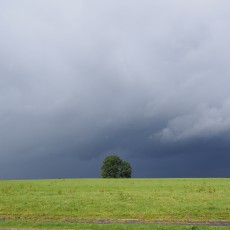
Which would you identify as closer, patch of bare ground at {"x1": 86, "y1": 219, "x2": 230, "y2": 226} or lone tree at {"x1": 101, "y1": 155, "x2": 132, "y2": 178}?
patch of bare ground at {"x1": 86, "y1": 219, "x2": 230, "y2": 226}

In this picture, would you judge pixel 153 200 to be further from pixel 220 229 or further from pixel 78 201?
pixel 220 229

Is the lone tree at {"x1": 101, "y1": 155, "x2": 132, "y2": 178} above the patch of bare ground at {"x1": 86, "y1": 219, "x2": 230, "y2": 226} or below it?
above

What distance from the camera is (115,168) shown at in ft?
485

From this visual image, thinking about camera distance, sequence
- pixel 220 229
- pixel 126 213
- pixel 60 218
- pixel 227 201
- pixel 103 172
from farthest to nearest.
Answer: pixel 103 172, pixel 227 201, pixel 126 213, pixel 60 218, pixel 220 229

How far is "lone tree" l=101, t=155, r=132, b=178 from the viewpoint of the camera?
481 ft

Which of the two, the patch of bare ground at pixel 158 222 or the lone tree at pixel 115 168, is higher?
the lone tree at pixel 115 168

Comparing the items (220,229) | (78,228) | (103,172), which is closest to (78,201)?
(78,228)

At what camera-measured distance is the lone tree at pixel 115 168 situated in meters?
147

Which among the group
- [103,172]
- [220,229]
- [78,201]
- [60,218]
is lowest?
[220,229]

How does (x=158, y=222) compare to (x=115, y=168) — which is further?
(x=115, y=168)

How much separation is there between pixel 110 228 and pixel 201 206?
43.0 ft

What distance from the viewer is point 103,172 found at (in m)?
148

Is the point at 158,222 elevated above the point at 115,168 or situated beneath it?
situated beneath

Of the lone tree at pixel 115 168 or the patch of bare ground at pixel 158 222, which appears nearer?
the patch of bare ground at pixel 158 222
